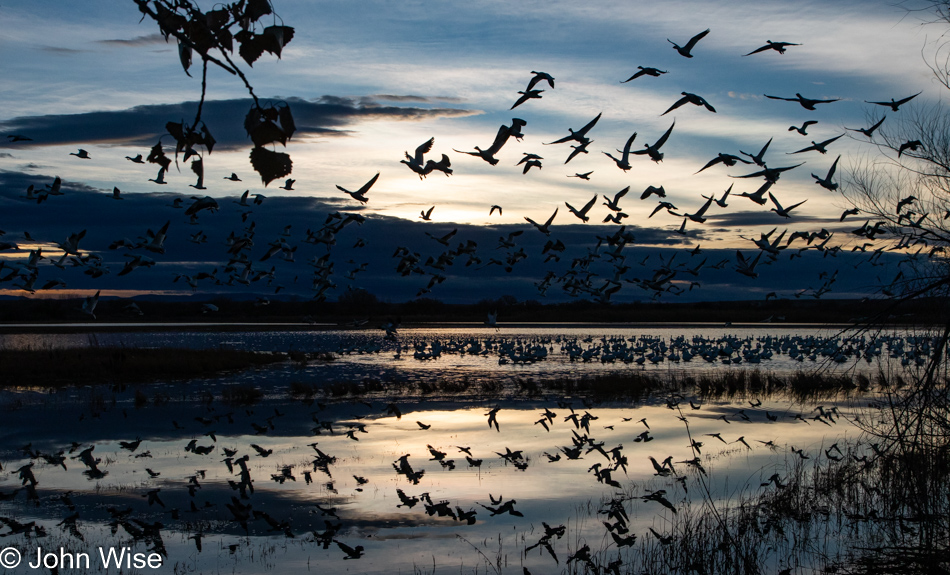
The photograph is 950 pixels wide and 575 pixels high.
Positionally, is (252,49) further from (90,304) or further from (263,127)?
(90,304)

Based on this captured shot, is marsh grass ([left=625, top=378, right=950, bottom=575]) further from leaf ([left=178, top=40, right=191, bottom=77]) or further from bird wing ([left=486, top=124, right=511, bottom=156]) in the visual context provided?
leaf ([left=178, top=40, right=191, bottom=77])

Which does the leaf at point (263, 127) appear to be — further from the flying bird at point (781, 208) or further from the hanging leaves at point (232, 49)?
the flying bird at point (781, 208)

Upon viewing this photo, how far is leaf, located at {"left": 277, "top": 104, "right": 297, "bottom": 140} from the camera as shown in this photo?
187cm

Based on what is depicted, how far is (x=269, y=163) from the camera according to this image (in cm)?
186

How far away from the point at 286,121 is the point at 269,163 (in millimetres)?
130

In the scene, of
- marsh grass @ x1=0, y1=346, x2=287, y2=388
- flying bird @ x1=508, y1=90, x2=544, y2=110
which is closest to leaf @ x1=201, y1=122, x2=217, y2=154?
flying bird @ x1=508, y1=90, x2=544, y2=110

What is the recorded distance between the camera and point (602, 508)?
12055 mm

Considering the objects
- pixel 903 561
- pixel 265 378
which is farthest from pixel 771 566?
pixel 265 378

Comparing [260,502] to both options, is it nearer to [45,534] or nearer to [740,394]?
[45,534]

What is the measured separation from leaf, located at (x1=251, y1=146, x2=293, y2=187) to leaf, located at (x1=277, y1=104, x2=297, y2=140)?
6 cm

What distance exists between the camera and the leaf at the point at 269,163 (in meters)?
1.84

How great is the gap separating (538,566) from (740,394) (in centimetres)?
1968

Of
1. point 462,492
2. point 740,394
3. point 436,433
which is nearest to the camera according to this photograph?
A: point 462,492

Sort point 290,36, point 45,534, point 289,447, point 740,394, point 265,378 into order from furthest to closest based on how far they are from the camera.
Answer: point 265,378 → point 740,394 → point 289,447 → point 45,534 → point 290,36
